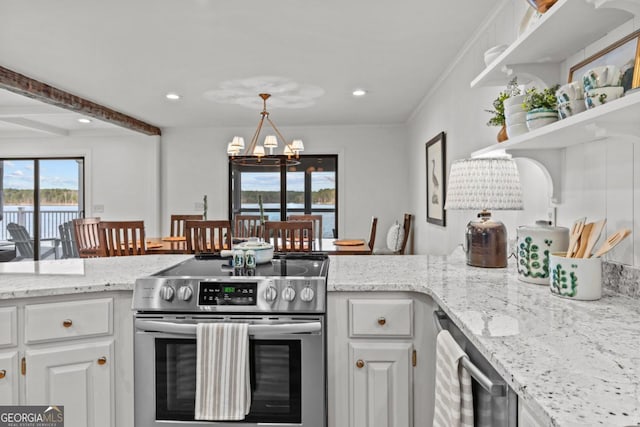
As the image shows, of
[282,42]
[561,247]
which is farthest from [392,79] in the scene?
[561,247]

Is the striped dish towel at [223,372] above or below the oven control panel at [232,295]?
below

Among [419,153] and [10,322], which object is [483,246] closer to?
[10,322]

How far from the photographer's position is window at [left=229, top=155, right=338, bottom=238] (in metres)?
6.07

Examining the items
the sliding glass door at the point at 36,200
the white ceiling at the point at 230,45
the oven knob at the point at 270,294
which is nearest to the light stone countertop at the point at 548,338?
the oven knob at the point at 270,294

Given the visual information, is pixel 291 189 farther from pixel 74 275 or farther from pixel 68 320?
pixel 68 320

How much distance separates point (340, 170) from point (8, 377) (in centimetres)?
480

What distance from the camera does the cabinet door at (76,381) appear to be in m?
1.59

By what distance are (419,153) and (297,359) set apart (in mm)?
3740

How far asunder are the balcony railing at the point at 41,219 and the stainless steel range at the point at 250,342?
226 inches

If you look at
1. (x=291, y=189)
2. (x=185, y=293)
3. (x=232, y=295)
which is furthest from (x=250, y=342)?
(x=291, y=189)

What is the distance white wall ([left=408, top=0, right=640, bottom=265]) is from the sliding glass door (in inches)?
215

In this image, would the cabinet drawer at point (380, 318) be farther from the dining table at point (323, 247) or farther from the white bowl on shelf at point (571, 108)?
the dining table at point (323, 247)

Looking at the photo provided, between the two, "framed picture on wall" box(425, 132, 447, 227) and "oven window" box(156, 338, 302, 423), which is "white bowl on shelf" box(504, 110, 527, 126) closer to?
"oven window" box(156, 338, 302, 423)

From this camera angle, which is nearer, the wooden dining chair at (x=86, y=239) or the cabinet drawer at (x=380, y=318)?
the cabinet drawer at (x=380, y=318)
